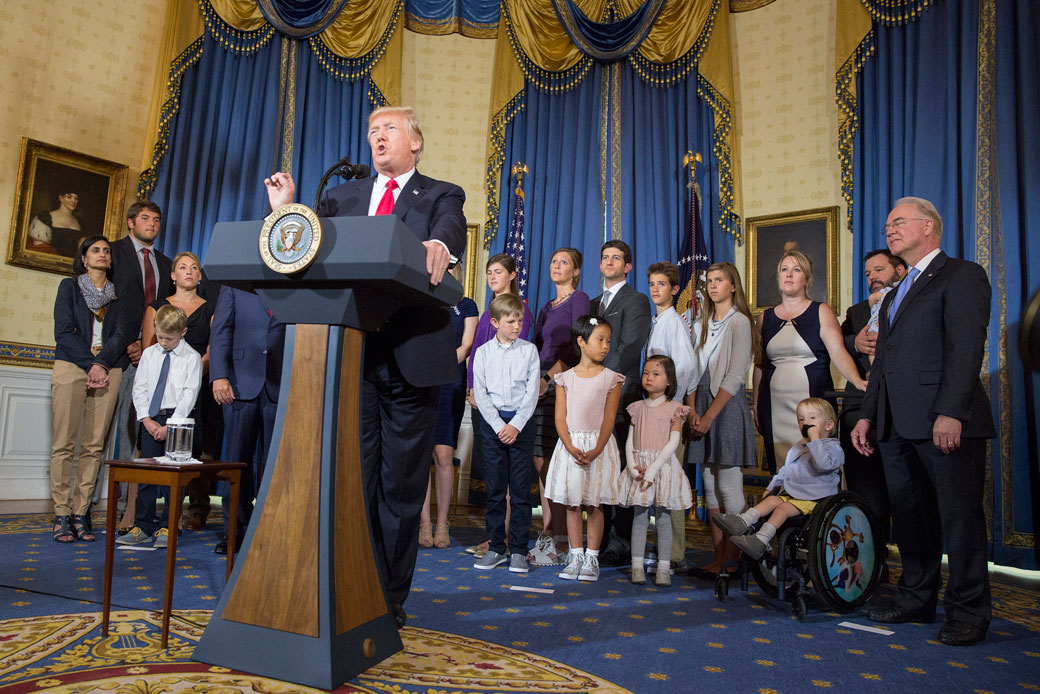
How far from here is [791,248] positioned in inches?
237

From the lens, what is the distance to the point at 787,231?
6.07 metres

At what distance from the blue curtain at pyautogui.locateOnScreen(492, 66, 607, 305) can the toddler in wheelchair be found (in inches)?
118

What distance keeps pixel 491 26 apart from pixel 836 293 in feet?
13.1

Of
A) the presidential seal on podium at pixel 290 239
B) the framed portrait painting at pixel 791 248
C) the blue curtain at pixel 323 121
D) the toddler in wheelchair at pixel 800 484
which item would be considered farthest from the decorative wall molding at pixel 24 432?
the framed portrait painting at pixel 791 248

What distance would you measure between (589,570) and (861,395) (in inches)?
60.0

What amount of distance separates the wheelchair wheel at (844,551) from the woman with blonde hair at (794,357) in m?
0.82

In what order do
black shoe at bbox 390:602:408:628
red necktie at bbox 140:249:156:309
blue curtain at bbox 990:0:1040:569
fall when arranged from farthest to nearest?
red necktie at bbox 140:249:156:309 → blue curtain at bbox 990:0:1040:569 → black shoe at bbox 390:602:408:628

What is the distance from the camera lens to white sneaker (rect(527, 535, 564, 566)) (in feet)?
12.9

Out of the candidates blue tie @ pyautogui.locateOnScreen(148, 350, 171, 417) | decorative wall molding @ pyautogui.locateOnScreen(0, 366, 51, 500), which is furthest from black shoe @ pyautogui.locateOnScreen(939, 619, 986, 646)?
decorative wall molding @ pyautogui.locateOnScreen(0, 366, 51, 500)

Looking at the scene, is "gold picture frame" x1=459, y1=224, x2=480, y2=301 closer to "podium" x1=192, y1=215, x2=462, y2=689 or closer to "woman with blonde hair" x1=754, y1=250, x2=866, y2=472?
"woman with blonde hair" x1=754, y1=250, x2=866, y2=472

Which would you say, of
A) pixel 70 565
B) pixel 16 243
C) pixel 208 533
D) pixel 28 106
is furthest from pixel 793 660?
pixel 28 106

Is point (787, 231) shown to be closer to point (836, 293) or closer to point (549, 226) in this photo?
point (836, 293)

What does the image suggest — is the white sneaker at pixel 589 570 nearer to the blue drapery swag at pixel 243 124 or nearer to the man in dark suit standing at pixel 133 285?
the man in dark suit standing at pixel 133 285

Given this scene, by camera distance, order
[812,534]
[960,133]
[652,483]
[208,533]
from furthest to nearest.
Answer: [960,133]
[208,533]
[652,483]
[812,534]
